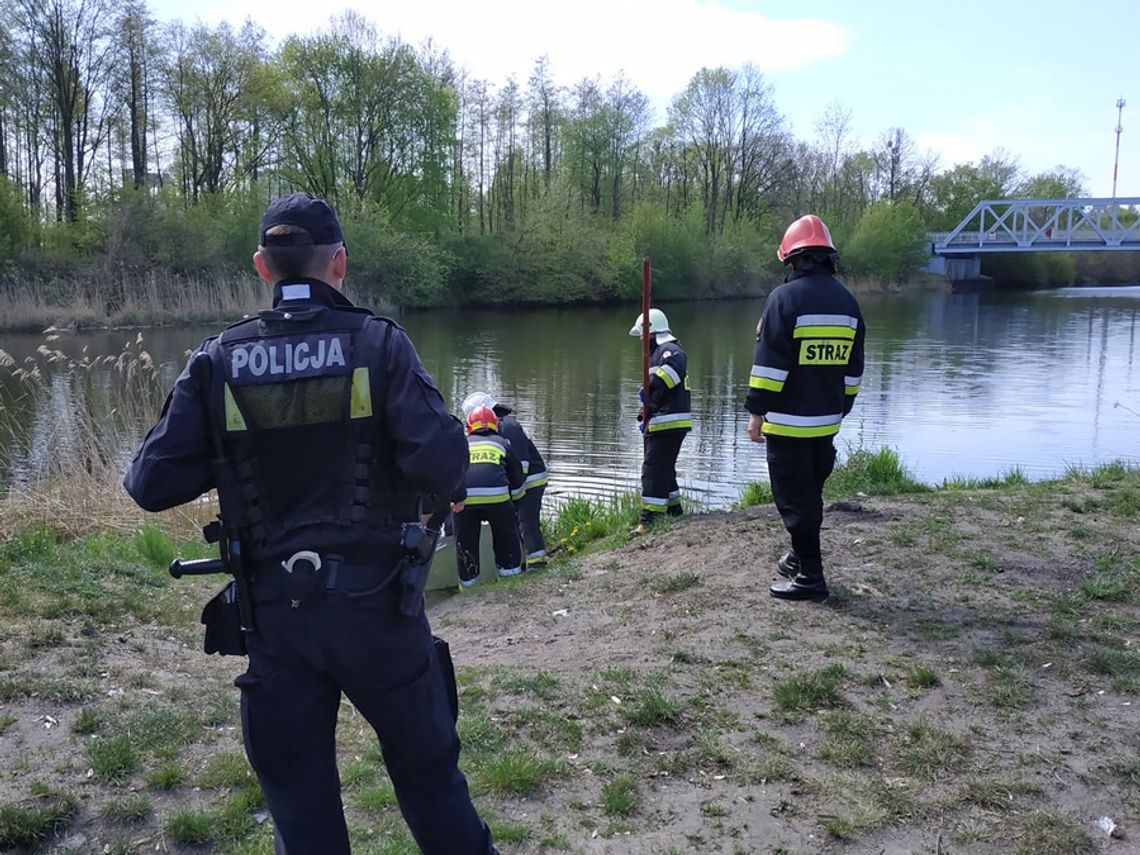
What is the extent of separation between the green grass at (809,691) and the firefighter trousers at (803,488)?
122 centimetres

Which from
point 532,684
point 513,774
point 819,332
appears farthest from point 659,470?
point 513,774

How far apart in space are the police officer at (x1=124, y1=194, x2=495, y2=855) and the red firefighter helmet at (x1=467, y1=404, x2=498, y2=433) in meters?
5.63

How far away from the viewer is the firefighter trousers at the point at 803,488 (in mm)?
5453

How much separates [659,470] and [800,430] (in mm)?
3533

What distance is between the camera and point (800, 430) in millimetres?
5441

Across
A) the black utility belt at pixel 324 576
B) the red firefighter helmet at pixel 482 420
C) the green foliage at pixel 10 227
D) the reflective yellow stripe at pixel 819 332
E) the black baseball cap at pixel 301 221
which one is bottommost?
the red firefighter helmet at pixel 482 420

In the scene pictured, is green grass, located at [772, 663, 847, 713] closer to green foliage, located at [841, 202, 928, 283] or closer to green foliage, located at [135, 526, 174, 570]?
green foliage, located at [135, 526, 174, 570]

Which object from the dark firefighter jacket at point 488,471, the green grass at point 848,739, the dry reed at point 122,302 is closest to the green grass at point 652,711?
the green grass at point 848,739

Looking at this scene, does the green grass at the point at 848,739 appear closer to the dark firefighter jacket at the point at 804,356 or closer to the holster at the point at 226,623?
the dark firefighter jacket at the point at 804,356

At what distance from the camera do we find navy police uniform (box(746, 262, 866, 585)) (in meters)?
5.45

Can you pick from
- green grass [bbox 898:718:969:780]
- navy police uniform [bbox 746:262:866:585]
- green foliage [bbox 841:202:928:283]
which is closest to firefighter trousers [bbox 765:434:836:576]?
navy police uniform [bbox 746:262:866:585]

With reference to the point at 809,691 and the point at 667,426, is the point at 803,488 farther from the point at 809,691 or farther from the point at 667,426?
the point at 667,426

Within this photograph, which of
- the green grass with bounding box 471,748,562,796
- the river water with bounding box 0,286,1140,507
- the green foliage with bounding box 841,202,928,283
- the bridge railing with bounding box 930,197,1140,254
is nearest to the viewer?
the green grass with bounding box 471,748,562,796

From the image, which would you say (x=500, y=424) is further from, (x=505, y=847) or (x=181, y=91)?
(x=181, y=91)
